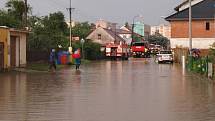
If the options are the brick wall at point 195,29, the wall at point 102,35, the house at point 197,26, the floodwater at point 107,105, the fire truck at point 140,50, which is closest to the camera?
the floodwater at point 107,105

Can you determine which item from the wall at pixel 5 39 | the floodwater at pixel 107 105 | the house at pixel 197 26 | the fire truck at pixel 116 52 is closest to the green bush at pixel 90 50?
the fire truck at pixel 116 52

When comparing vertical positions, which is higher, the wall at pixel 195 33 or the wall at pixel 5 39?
the wall at pixel 195 33

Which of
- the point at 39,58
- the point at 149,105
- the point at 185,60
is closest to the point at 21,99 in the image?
the point at 149,105

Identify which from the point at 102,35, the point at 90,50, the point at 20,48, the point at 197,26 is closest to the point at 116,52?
the point at 90,50

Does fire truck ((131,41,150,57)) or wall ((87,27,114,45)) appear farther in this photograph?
wall ((87,27,114,45))

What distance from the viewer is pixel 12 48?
142 feet

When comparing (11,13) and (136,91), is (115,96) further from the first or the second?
(11,13)

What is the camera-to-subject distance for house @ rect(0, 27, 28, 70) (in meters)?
39.5

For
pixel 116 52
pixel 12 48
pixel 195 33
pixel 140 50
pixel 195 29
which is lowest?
pixel 116 52

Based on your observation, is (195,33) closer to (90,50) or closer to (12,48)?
(90,50)

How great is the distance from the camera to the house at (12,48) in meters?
39.5

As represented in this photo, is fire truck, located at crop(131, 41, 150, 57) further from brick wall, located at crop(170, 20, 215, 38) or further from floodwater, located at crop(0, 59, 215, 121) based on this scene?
floodwater, located at crop(0, 59, 215, 121)

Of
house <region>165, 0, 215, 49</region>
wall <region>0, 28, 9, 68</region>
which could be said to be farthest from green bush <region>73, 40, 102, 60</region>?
wall <region>0, 28, 9, 68</region>

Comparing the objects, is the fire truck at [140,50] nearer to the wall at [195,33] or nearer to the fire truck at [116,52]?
the fire truck at [116,52]
